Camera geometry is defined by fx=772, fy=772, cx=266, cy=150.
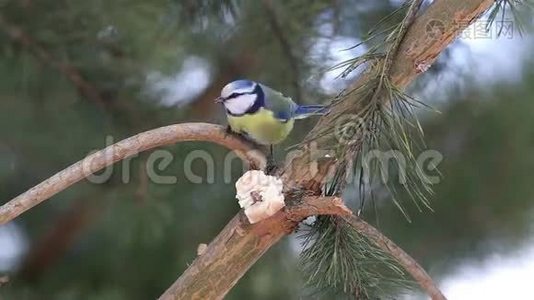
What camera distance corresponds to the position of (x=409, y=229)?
0.72 m

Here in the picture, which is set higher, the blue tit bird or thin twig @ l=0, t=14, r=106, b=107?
thin twig @ l=0, t=14, r=106, b=107

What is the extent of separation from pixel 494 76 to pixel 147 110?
0.33m

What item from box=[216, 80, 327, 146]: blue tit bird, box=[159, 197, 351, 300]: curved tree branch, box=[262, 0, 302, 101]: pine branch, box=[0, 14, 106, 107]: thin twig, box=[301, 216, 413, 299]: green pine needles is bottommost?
box=[301, 216, 413, 299]: green pine needles

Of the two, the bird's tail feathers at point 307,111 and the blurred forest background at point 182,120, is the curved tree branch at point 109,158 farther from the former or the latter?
the blurred forest background at point 182,120

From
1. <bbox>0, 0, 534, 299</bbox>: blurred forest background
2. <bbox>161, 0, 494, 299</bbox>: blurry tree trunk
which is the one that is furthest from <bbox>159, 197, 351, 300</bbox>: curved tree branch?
<bbox>0, 0, 534, 299</bbox>: blurred forest background

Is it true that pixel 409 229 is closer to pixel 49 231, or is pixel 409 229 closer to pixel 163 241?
pixel 163 241

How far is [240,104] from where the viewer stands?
1.12 ft

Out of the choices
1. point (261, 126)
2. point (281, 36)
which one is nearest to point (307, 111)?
point (261, 126)

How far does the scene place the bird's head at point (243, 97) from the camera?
0.34 m

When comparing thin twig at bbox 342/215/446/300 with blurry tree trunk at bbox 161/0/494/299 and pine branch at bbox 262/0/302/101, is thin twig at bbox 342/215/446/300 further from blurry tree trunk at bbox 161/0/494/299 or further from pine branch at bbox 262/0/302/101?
pine branch at bbox 262/0/302/101

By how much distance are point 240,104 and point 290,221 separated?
2.5 inches

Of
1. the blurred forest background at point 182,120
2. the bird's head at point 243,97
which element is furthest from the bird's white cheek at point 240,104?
the blurred forest background at point 182,120

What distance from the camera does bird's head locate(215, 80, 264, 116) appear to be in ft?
1.11

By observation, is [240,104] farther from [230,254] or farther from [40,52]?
[40,52]
